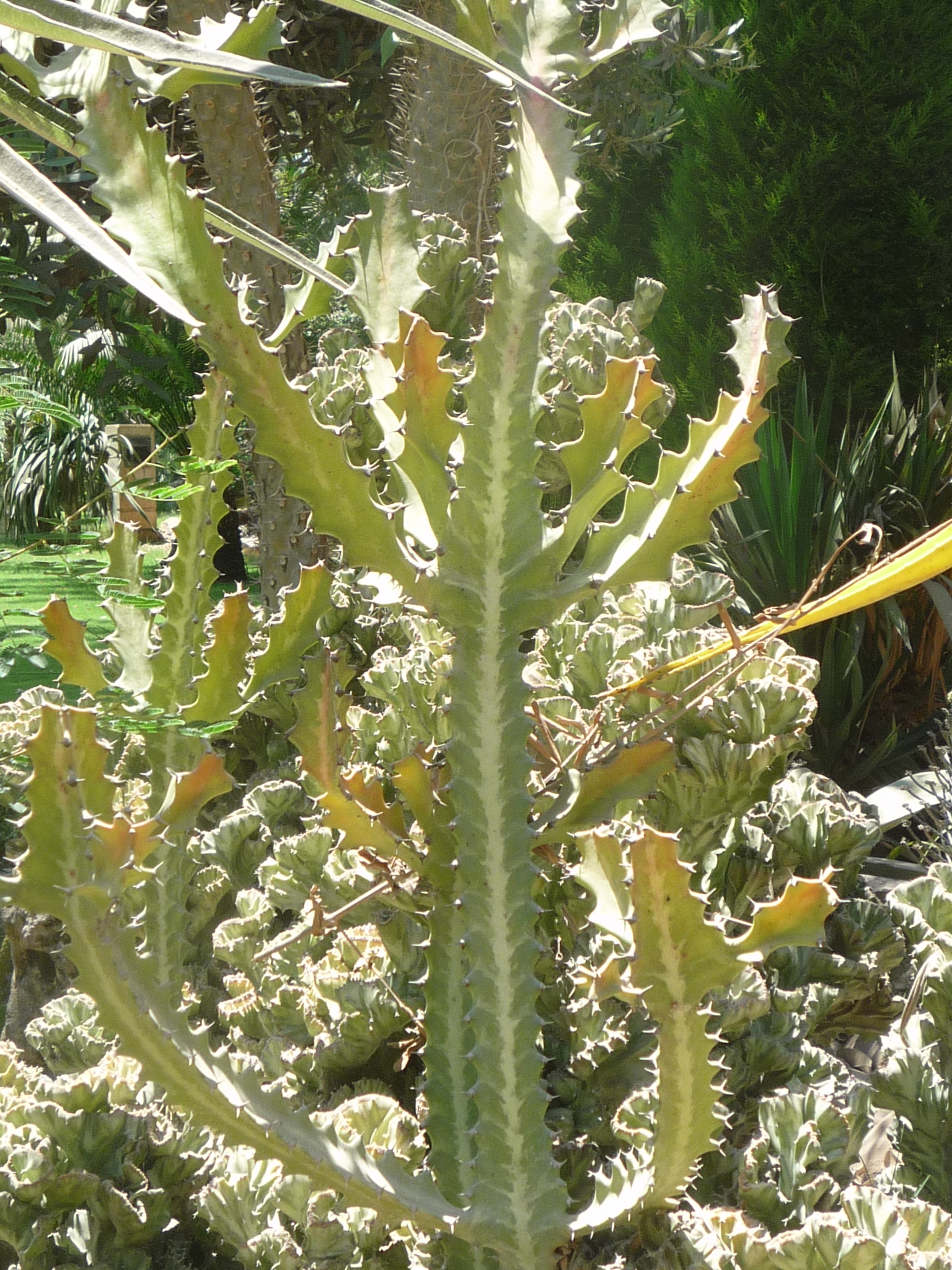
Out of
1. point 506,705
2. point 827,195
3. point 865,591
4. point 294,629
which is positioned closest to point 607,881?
point 506,705

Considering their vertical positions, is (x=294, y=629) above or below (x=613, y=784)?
above

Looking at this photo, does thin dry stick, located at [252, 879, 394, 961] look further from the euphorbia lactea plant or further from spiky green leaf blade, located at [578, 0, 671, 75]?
spiky green leaf blade, located at [578, 0, 671, 75]

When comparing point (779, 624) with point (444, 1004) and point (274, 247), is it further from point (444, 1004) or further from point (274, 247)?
point (274, 247)

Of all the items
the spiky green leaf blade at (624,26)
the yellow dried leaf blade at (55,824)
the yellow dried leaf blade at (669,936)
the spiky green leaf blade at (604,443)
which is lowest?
the yellow dried leaf blade at (669,936)

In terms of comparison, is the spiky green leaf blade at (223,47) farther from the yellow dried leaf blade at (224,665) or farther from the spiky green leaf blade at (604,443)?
the yellow dried leaf blade at (224,665)

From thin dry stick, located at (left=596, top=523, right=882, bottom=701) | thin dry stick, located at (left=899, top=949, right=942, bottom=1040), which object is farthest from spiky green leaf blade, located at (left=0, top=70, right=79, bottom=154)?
thin dry stick, located at (left=899, top=949, right=942, bottom=1040)

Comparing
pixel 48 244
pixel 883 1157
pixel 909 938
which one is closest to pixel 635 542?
pixel 909 938

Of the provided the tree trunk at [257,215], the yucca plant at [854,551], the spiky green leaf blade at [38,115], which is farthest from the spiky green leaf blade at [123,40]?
the yucca plant at [854,551]

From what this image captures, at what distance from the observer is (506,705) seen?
1245 millimetres

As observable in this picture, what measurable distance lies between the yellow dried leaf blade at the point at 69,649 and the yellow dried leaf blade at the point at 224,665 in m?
0.16

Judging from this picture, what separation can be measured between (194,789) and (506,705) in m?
0.35

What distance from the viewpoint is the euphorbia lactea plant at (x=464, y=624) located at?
108 cm

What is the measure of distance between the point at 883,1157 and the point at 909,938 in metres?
0.30

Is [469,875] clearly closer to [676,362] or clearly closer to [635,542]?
[635,542]
